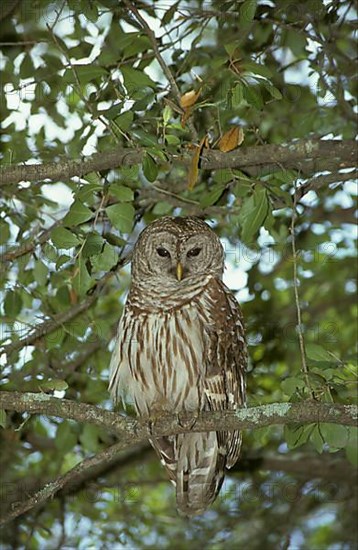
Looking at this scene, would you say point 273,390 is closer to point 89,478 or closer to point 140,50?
point 89,478

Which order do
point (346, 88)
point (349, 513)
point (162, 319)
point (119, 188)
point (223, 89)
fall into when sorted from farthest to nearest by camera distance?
1. point (349, 513)
2. point (346, 88)
3. point (162, 319)
4. point (223, 89)
5. point (119, 188)

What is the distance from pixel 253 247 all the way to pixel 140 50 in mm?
1454

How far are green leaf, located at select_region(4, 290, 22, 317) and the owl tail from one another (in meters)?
0.88

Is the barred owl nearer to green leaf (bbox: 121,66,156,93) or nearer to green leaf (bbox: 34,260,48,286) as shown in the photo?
green leaf (bbox: 34,260,48,286)

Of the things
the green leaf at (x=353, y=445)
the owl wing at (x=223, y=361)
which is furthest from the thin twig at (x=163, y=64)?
the green leaf at (x=353, y=445)

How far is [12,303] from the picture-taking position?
3.87 m

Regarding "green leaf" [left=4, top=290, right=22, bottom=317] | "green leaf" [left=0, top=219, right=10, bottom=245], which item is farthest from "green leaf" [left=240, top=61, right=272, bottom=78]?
"green leaf" [left=4, top=290, right=22, bottom=317]

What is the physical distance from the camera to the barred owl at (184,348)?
12.1 feet

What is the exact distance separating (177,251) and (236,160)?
0.73 metres

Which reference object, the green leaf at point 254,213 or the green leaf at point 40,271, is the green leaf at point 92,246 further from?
the green leaf at point 40,271

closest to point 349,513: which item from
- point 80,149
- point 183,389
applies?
point 183,389

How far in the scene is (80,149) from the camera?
12.4 ft

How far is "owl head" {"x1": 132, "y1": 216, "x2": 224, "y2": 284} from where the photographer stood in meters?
3.95

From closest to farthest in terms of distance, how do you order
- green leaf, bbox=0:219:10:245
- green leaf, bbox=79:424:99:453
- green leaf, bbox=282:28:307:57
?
green leaf, bbox=0:219:10:245 → green leaf, bbox=282:28:307:57 → green leaf, bbox=79:424:99:453
